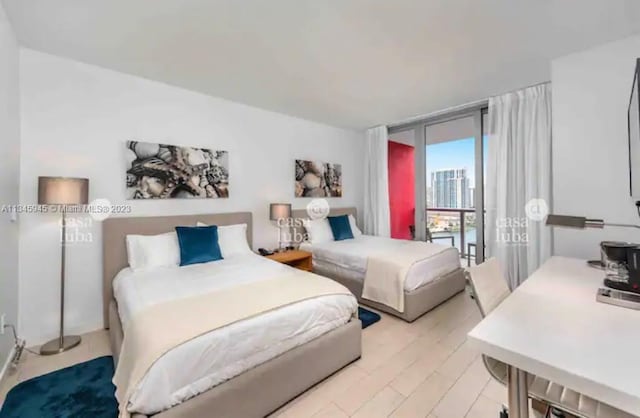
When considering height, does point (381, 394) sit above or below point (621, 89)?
below

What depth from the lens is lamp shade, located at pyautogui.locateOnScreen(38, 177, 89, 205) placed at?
7.11 feet

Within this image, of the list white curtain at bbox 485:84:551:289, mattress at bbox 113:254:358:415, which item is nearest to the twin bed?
mattress at bbox 113:254:358:415

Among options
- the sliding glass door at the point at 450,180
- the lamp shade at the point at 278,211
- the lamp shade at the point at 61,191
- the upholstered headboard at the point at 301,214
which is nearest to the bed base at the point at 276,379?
the lamp shade at the point at 61,191

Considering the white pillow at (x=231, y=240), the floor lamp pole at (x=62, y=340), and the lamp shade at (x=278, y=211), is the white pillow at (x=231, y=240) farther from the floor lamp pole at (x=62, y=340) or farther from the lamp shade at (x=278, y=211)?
the floor lamp pole at (x=62, y=340)

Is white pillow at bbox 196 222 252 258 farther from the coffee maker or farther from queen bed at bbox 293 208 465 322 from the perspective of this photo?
the coffee maker

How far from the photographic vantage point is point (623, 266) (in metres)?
1.47

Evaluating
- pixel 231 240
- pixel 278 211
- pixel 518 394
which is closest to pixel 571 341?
pixel 518 394

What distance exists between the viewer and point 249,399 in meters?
1.51

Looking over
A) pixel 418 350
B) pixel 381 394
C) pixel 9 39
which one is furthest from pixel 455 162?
pixel 9 39

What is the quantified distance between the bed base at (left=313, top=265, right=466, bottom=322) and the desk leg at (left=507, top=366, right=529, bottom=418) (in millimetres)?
1857

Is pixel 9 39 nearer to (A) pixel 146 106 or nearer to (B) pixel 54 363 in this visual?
(A) pixel 146 106

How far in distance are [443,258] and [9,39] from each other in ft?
14.6

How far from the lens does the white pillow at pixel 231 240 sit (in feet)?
10.1

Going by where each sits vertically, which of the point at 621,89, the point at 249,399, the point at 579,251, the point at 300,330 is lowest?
the point at 249,399
